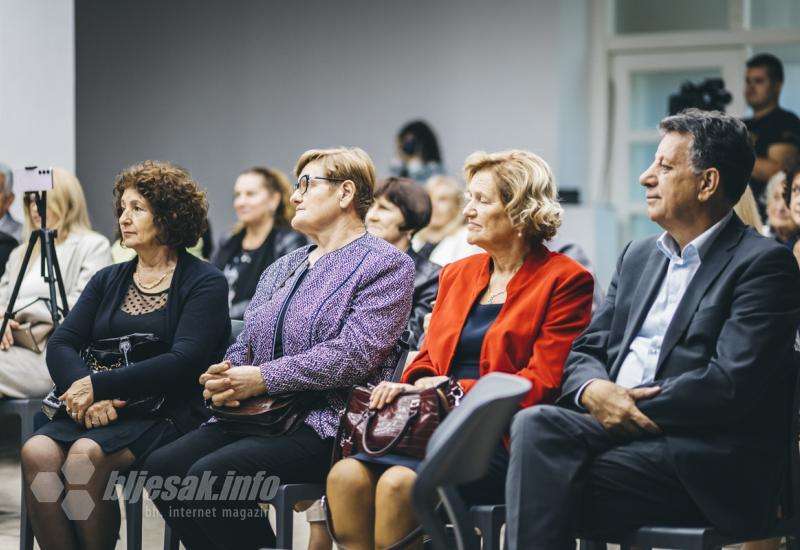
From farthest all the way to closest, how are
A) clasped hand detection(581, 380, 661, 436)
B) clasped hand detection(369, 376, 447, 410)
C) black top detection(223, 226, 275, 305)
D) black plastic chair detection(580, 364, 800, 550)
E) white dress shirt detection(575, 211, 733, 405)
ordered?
black top detection(223, 226, 275, 305) < clasped hand detection(369, 376, 447, 410) < white dress shirt detection(575, 211, 733, 405) < clasped hand detection(581, 380, 661, 436) < black plastic chair detection(580, 364, 800, 550)

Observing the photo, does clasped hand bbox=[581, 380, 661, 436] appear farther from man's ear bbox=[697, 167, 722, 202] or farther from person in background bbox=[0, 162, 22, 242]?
person in background bbox=[0, 162, 22, 242]

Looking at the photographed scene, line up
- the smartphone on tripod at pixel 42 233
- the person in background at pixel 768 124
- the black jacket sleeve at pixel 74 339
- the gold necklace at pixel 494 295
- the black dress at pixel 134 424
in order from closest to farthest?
the gold necklace at pixel 494 295 < the black dress at pixel 134 424 < the black jacket sleeve at pixel 74 339 < the smartphone on tripod at pixel 42 233 < the person in background at pixel 768 124

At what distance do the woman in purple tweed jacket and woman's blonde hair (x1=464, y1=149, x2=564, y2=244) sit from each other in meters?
0.37

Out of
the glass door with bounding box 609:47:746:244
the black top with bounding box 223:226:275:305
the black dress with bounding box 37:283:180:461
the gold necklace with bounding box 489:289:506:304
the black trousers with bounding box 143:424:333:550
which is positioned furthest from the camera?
the glass door with bounding box 609:47:746:244

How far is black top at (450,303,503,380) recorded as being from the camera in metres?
3.15

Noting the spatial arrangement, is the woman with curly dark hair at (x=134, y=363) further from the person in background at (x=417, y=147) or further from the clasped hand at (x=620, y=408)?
the person in background at (x=417, y=147)

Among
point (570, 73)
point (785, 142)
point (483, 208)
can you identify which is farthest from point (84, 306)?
point (570, 73)

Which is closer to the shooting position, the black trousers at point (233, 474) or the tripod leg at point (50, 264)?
Result: the black trousers at point (233, 474)

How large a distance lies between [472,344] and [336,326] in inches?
15.8

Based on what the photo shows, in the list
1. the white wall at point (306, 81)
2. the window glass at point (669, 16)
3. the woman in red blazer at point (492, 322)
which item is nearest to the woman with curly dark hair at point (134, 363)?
the woman in red blazer at point (492, 322)

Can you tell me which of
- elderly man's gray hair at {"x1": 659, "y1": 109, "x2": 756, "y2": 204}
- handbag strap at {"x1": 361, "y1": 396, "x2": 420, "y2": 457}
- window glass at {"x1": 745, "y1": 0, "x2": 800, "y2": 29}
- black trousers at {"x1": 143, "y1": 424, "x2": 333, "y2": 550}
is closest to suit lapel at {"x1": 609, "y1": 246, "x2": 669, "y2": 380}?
elderly man's gray hair at {"x1": 659, "y1": 109, "x2": 756, "y2": 204}

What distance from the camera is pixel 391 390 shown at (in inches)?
117

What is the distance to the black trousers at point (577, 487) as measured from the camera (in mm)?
2617

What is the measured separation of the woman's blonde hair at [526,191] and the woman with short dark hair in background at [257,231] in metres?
2.65
